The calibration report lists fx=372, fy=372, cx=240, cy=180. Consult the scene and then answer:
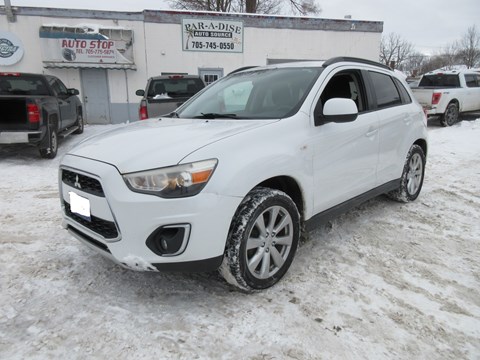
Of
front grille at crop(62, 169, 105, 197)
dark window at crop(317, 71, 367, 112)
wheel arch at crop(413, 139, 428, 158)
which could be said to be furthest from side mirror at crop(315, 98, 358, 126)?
wheel arch at crop(413, 139, 428, 158)

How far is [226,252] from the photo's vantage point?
98.0 inches

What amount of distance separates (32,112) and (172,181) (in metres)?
5.80

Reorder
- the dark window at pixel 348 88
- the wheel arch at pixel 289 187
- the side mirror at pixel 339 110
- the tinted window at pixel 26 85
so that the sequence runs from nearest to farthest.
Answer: the wheel arch at pixel 289 187
the side mirror at pixel 339 110
the dark window at pixel 348 88
the tinted window at pixel 26 85

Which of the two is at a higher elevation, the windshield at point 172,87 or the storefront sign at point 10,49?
the storefront sign at point 10,49

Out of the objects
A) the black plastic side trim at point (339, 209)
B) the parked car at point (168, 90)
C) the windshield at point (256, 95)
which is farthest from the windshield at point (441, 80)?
the windshield at point (256, 95)

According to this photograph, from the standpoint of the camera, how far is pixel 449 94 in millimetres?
12125

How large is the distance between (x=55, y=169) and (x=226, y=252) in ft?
17.8

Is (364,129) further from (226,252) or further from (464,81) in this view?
(464,81)

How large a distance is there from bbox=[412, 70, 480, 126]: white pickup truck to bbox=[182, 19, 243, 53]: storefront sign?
6.86 m

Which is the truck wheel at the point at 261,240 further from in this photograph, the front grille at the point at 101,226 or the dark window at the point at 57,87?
the dark window at the point at 57,87

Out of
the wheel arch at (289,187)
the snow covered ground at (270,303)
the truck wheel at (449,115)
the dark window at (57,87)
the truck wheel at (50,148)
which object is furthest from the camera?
the truck wheel at (449,115)

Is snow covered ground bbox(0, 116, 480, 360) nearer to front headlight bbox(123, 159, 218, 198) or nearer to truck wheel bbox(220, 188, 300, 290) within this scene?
truck wheel bbox(220, 188, 300, 290)

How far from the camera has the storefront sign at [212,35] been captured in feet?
46.4

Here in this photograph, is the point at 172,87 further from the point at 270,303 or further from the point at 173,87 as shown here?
the point at 270,303
